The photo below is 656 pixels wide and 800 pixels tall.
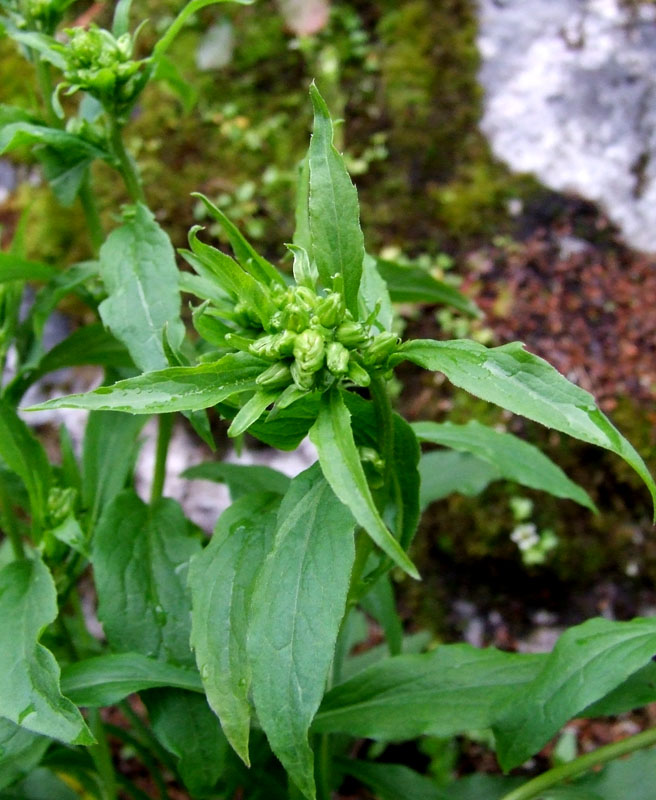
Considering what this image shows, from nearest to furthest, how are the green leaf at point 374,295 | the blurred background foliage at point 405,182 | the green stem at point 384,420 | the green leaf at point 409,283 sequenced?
the green stem at point 384,420 → the green leaf at point 374,295 → the green leaf at point 409,283 → the blurred background foliage at point 405,182

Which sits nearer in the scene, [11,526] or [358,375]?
[358,375]

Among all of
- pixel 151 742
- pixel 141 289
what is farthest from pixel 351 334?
pixel 151 742

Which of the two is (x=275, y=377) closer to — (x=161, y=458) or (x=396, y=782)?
(x=161, y=458)

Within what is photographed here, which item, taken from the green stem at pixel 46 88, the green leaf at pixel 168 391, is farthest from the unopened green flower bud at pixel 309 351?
the green stem at pixel 46 88

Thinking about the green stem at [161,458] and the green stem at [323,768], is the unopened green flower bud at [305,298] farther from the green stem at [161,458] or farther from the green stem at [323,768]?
the green stem at [323,768]

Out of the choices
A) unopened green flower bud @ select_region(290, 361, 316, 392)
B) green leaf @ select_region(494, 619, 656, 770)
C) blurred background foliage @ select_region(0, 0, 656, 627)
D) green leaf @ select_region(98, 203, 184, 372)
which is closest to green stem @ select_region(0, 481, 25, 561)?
green leaf @ select_region(98, 203, 184, 372)

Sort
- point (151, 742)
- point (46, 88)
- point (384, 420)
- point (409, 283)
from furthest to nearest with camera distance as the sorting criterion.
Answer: point (151, 742) < point (409, 283) < point (46, 88) < point (384, 420)

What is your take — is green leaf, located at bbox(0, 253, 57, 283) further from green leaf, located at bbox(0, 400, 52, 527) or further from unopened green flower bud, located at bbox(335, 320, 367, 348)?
unopened green flower bud, located at bbox(335, 320, 367, 348)
